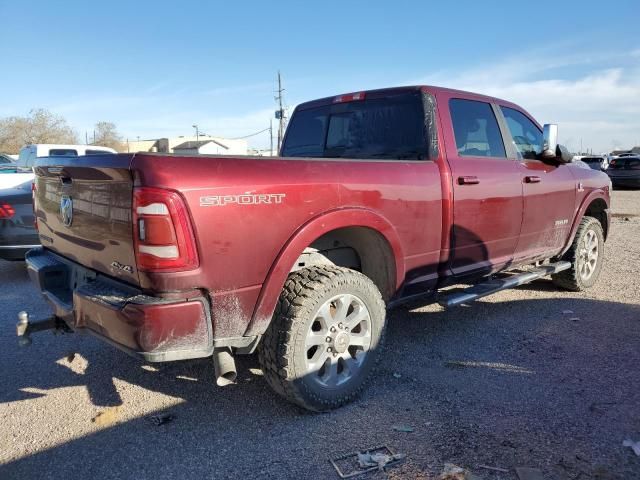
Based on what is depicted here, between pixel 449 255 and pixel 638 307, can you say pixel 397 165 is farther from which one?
pixel 638 307

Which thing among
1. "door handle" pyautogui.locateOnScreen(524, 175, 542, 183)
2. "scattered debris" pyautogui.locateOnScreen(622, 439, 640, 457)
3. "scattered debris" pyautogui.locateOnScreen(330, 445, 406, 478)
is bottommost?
"scattered debris" pyautogui.locateOnScreen(330, 445, 406, 478)

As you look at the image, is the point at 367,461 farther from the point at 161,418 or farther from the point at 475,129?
the point at 475,129

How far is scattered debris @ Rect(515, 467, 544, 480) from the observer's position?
2504mm

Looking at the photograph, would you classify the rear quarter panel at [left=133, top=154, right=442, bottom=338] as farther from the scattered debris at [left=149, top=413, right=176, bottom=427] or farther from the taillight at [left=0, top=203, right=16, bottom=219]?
the taillight at [left=0, top=203, right=16, bottom=219]

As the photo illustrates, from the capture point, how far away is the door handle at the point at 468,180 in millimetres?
3953

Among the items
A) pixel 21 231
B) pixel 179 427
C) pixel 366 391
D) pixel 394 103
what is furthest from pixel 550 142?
pixel 21 231

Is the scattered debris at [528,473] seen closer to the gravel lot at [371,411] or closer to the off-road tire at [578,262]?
the gravel lot at [371,411]

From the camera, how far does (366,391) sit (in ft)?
11.5

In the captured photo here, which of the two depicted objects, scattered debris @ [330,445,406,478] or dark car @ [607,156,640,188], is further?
dark car @ [607,156,640,188]

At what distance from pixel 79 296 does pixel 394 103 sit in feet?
8.87

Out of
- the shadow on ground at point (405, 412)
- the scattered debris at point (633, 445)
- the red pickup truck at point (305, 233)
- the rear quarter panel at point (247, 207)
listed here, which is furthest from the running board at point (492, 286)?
the scattered debris at point (633, 445)

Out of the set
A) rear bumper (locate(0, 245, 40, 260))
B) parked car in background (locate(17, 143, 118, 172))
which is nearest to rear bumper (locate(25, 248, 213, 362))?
rear bumper (locate(0, 245, 40, 260))

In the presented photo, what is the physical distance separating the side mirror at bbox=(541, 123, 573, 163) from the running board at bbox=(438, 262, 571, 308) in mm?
1082

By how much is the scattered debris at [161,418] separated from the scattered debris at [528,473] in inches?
78.2
